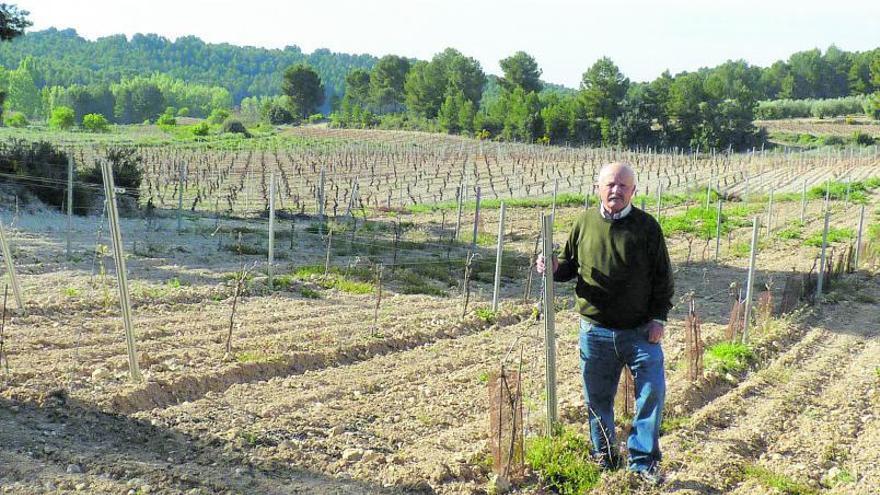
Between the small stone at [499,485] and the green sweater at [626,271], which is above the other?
the green sweater at [626,271]

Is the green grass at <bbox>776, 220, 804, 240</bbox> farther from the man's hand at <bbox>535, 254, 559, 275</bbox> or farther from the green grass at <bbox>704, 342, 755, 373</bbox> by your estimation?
the man's hand at <bbox>535, 254, 559, 275</bbox>

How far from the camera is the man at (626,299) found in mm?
4367

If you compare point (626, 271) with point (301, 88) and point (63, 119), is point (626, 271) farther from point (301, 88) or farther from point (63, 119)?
point (301, 88)

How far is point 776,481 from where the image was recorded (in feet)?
15.6

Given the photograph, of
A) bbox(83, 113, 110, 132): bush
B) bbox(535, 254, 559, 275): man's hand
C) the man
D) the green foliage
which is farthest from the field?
bbox(83, 113, 110, 132): bush

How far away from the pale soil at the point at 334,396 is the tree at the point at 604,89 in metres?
57.4

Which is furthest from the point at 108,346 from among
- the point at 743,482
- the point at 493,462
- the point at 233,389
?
the point at 743,482

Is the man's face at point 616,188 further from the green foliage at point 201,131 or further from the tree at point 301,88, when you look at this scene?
the tree at point 301,88

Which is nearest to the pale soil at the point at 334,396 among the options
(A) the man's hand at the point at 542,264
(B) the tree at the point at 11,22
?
(A) the man's hand at the point at 542,264

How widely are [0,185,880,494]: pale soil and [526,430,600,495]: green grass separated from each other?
0.11m

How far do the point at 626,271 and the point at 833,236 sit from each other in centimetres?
1651

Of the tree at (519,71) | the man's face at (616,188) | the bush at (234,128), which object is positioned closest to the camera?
the man's face at (616,188)

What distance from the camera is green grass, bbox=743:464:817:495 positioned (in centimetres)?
468

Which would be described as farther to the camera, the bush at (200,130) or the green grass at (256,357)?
the bush at (200,130)
